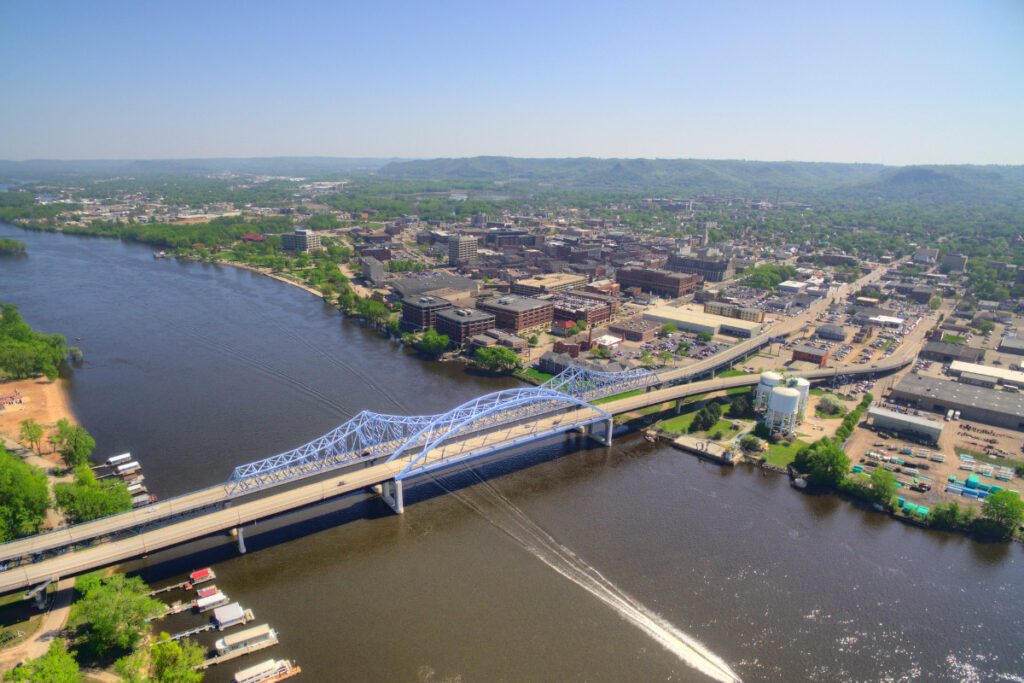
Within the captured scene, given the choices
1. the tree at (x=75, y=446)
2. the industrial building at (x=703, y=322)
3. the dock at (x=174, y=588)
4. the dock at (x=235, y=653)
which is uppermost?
the tree at (x=75, y=446)

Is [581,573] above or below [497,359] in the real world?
below

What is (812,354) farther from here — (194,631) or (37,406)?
(37,406)

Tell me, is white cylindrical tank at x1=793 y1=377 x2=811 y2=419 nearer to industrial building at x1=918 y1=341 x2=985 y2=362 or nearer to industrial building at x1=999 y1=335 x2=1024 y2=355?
industrial building at x1=918 y1=341 x2=985 y2=362

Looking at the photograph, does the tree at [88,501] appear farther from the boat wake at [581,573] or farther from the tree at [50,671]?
the boat wake at [581,573]

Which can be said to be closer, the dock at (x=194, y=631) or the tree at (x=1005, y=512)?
the dock at (x=194, y=631)

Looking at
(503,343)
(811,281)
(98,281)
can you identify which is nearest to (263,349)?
(503,343)

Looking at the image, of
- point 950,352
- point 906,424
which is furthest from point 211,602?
point 950,352

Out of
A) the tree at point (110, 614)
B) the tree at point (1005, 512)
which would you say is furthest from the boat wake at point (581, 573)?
the tree at point (1005, 512)
